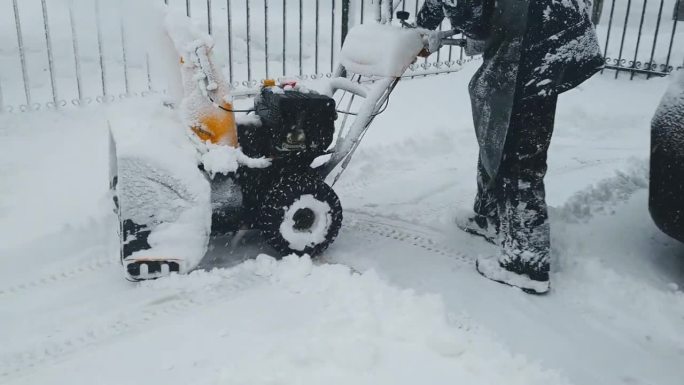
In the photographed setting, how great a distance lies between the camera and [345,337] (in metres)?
2.36

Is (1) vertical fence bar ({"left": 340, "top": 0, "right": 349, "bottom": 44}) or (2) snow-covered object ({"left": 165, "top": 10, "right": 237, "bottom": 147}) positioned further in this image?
(1) vertical fence bar ({"left": 340, "top": 0, "right": 349, "bottom": 44})

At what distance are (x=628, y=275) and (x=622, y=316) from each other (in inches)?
14.4

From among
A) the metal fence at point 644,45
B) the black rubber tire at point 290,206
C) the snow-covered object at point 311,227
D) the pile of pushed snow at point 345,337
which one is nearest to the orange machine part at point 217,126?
the black rubber tire at point 290,206

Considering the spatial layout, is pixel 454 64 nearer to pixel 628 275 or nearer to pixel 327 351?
pixel 628 275

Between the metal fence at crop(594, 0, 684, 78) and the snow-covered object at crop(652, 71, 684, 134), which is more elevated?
the snow-covered object at crop(652, 71, 684, 134)

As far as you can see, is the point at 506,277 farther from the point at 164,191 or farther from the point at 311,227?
the point at 164,191

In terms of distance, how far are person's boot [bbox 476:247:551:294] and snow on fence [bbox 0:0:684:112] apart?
66.6 inches

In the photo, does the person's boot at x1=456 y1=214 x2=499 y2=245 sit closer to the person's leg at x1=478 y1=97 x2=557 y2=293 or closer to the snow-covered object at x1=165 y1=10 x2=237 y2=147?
the person's leg at x1=478 y1=97 x2=557 y2=293

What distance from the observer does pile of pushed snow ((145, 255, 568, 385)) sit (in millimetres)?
2193

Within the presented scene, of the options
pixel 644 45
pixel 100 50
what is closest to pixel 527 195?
pixel 100 50

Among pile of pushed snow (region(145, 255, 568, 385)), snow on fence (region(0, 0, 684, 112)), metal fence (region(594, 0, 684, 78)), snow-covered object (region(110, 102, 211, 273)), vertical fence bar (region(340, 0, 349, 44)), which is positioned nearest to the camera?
pile of pushed snow (region(145, 255, 568, 385))

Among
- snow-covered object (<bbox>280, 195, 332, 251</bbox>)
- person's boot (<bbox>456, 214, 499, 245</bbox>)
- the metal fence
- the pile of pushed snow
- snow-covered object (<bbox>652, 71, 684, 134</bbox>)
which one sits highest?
snow-covered object (<bbox>652, 71, 684, 134</bbox>)

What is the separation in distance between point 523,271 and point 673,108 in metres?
1.07

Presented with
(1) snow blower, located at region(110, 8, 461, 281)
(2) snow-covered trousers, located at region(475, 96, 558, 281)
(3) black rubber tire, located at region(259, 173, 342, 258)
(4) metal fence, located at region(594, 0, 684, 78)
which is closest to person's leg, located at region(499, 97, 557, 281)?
(2) snow-covered trousers, located at region(475, 96, 558, 281)
